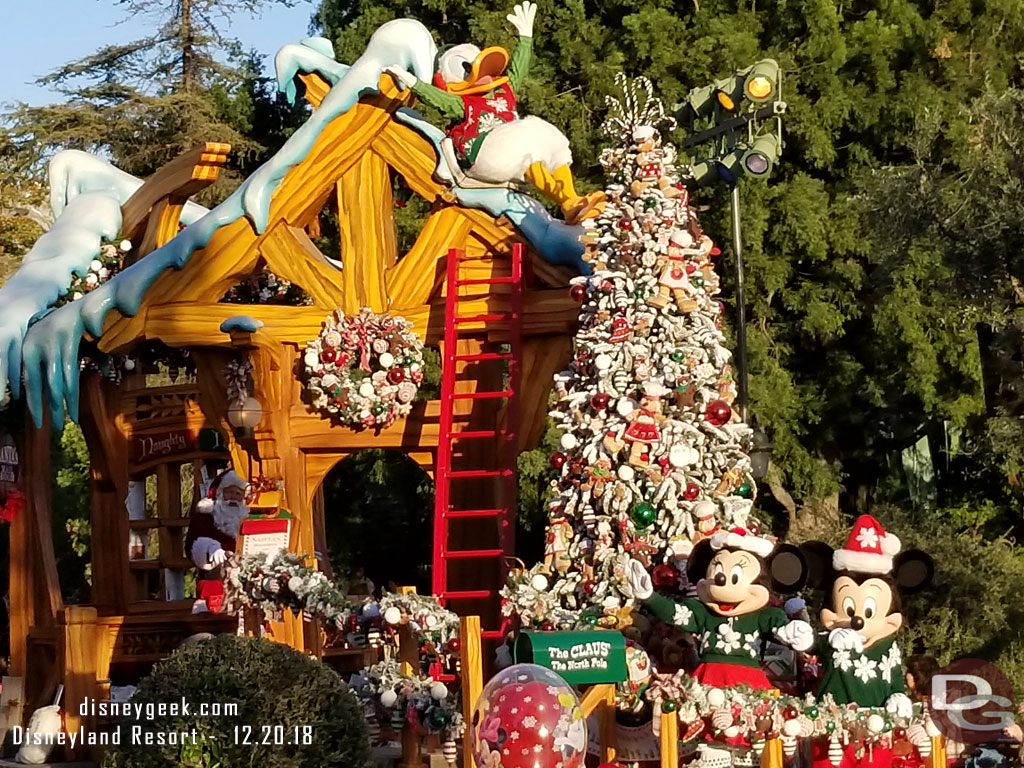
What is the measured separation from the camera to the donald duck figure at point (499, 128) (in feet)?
36.2

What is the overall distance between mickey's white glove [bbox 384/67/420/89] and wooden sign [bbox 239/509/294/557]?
3020 mm

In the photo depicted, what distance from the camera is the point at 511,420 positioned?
10.7m

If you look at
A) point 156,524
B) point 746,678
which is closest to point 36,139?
point 156,524

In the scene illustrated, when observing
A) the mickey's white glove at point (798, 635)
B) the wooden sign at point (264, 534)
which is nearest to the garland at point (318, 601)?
the wooden sign at point (264, 534)

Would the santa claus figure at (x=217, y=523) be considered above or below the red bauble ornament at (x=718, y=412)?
below

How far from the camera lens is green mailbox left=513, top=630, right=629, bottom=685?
732cm

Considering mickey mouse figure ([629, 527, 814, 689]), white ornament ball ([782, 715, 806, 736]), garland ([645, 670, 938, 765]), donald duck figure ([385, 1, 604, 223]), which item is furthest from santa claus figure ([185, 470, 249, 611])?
white ornament ball ([782, 715, 806, 736])

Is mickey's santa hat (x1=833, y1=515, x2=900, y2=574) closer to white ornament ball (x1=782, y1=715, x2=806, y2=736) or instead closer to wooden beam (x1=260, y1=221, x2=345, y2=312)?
white ornament ball (x1=782, y1=715, x2=806, y2=736)

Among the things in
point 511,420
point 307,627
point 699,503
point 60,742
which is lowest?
point 60,742

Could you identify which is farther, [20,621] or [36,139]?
[36,139]

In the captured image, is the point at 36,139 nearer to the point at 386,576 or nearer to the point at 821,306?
the point at 386,576

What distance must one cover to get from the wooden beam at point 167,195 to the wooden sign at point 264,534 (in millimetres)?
2356

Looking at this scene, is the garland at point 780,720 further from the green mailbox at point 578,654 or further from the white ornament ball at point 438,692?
the white ornament ball at point 438,692

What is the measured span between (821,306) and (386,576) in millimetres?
6832
